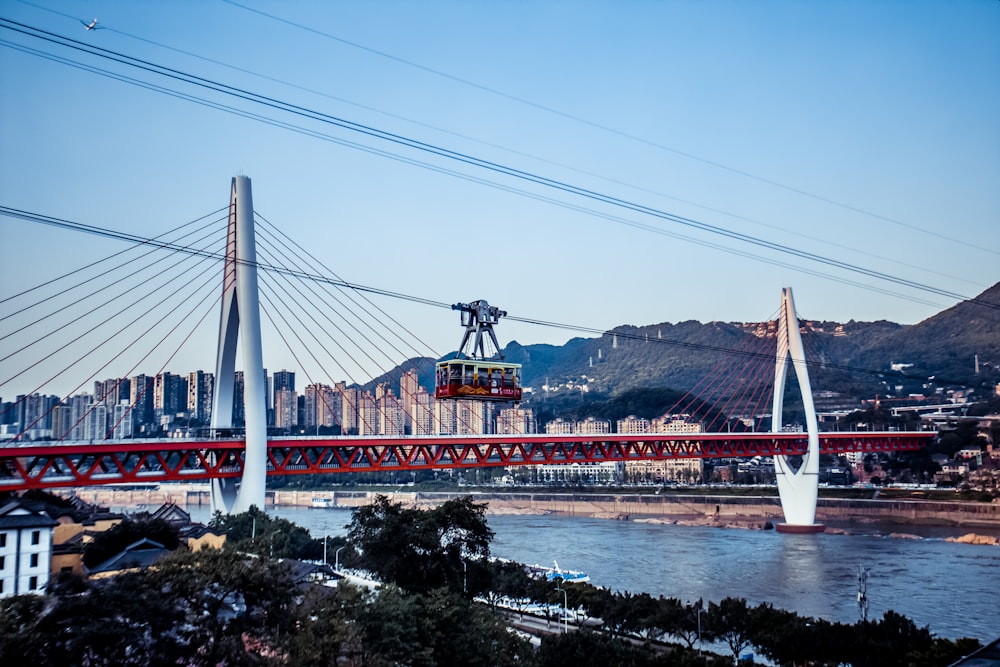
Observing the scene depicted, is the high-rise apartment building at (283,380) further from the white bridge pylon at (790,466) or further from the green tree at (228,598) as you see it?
the green tree at (228,598)

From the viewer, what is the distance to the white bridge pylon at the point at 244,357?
12.5m

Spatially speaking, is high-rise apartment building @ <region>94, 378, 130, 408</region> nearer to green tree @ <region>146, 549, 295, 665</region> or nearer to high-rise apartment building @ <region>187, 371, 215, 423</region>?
high-rise apartment building @ <region>187, 371, 215, 423</region>

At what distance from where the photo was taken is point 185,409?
52.1 m

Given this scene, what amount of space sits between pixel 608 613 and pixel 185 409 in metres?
43.9

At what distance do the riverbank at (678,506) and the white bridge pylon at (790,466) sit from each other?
231cm

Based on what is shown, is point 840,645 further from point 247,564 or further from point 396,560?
point 247,564

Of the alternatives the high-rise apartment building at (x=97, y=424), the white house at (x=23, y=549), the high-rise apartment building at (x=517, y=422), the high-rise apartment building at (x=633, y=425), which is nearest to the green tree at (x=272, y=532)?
the white house at (x=23, y=549)

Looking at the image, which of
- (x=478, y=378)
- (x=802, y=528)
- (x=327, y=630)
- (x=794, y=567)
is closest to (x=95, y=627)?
(x=327, y=630)

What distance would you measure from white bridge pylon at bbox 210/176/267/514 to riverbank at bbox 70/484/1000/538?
863 inches

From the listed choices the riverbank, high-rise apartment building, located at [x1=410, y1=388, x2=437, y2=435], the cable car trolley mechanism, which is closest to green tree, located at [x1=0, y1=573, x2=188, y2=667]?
the cable car trolley mechanism

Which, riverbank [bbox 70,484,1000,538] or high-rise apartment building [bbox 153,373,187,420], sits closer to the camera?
riverbank [bbox 70,484,1000,538]

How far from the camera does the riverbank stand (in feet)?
97.3

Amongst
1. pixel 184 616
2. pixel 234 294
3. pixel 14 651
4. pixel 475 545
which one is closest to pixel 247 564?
pixel 184 616

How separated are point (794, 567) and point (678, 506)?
736 inches
